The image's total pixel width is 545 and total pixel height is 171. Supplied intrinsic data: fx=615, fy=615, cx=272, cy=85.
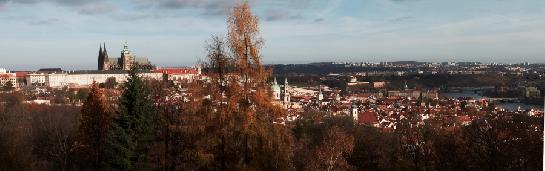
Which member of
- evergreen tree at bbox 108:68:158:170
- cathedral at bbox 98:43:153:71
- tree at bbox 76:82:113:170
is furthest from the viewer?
cathedral at bbox 98:43:153:71

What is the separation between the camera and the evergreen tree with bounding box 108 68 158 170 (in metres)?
13.7

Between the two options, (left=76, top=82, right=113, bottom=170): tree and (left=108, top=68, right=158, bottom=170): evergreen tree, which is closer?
(left=108, top=68, right=158, bottom=170): evergreen tree

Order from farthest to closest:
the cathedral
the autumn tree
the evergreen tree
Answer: the cathedral → the evergreen tree → the autumn tree

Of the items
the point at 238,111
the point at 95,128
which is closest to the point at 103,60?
the point at 95,128

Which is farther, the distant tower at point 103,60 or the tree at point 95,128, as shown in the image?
the distant tower at point 103,60

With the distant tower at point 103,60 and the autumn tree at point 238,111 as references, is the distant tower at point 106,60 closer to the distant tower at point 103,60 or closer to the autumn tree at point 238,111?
the distant tower at point 103,60

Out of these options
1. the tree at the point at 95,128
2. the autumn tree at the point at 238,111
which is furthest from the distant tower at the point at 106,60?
the autumn tree at the point at 238,111

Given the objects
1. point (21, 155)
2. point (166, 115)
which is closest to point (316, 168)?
point (166, 115)

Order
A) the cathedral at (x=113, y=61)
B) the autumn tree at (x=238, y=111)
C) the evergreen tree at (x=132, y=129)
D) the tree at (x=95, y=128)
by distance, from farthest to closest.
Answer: the cathedral at (x=113, y=61) → the tree at (x=95, y=128) → the evergreen tree at (x=132, y=129) → the autumn tree at (x=238, y=111)

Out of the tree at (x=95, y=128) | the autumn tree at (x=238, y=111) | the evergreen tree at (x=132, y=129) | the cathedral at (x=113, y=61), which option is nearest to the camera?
the autumn tree at (x=238, y=111)

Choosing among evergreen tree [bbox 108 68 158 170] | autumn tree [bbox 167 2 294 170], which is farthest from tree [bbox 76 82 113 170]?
autumn tree [bbox 167 2 294 170]

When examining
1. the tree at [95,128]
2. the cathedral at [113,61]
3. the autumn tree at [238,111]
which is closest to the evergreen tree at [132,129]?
the tree at [95,128]

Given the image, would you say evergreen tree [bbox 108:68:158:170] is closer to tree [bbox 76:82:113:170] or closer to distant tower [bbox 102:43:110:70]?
tree [bbox 76:82:113:170]

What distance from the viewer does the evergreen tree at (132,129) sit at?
1366 centimetres
